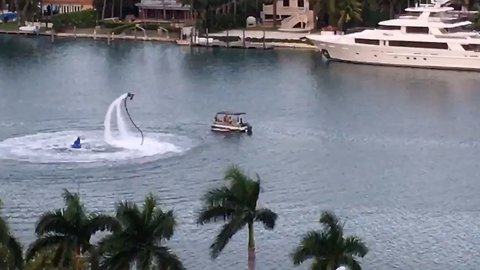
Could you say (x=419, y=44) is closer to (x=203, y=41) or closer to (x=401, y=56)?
(x=401, y=56)

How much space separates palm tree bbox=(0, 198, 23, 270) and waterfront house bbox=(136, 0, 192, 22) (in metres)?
66.2

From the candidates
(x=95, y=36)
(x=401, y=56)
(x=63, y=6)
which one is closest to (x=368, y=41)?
(x=401, y=56)

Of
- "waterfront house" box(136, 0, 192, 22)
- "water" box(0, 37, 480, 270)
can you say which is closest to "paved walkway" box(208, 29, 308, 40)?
"waterfront house" box(136, 0, 192, 22)

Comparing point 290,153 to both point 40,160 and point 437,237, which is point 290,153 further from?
point 437,237

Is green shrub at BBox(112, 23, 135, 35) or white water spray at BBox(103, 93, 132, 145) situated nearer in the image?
white water spray at BBox(103, 93, 132, 145)

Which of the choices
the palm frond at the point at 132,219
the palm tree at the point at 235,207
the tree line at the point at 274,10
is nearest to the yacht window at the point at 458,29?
the tree line at the point at 274,10

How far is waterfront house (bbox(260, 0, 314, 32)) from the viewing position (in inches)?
3629

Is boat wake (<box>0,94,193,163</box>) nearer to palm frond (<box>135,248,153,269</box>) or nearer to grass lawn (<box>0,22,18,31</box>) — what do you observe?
palm frond (<box>135,248,153,269</box>)

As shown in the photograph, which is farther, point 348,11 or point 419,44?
point 348,11

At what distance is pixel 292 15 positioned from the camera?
93.6 meters

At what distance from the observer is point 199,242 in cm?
3944

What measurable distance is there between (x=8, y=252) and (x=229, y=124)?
87.6ft

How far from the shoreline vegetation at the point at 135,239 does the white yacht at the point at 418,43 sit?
48482 millimetres

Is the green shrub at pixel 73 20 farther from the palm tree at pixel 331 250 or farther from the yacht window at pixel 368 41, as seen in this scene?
the palm tree at pixel 331 250
